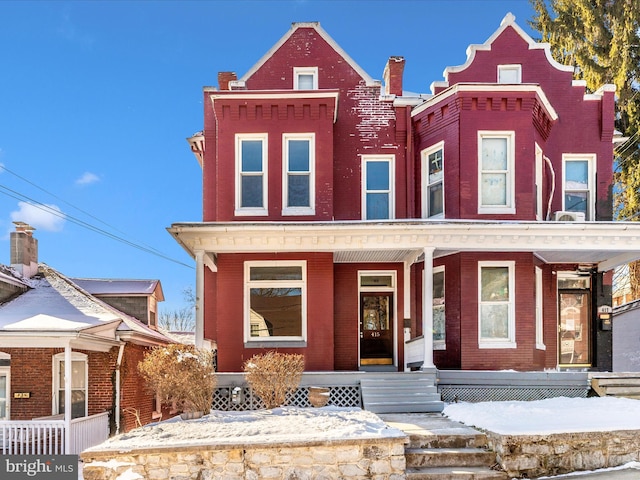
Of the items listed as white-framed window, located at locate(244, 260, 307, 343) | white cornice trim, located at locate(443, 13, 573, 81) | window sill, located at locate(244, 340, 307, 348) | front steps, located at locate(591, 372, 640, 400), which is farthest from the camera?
white cornice trim, located at locate(443, 13, 573, 81)

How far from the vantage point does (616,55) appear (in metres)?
19.0

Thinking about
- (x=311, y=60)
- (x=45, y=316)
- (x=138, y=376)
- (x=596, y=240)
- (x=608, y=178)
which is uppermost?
(x=311, y=60)

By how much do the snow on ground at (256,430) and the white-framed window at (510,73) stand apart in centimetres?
942

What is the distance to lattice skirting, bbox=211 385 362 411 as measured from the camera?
9875mm

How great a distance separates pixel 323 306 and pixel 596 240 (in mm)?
5793

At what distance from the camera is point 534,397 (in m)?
10.3

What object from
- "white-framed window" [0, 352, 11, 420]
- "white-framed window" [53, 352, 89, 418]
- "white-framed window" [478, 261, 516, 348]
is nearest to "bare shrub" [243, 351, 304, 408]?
"white-framed window" [478, 261, 516, 348]

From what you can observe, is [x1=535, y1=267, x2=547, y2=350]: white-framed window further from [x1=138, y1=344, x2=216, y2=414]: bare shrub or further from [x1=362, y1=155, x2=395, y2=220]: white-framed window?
[x1=138, y1=344, x2=216, y2=414]: bare shrub

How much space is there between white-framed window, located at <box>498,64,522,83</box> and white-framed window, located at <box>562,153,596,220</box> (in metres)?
2.31

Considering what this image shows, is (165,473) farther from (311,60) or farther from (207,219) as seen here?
(311,60)

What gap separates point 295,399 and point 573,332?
7.20m

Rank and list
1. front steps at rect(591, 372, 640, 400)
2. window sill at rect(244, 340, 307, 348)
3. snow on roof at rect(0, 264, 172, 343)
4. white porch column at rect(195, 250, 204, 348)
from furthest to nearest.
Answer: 1. window sill at rect(244, 340, 307, 348)
2. snow on roof at rect(0, 264, 172, 343)
3. white porch column at rect(195, 250, 204, 348)
4. front steps at rect(591, 372, 640, 400)

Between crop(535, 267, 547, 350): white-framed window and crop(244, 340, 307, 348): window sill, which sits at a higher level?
crop(535, 267, 547, 350): white-framed window

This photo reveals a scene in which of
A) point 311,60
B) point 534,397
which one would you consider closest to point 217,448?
point 534,397
